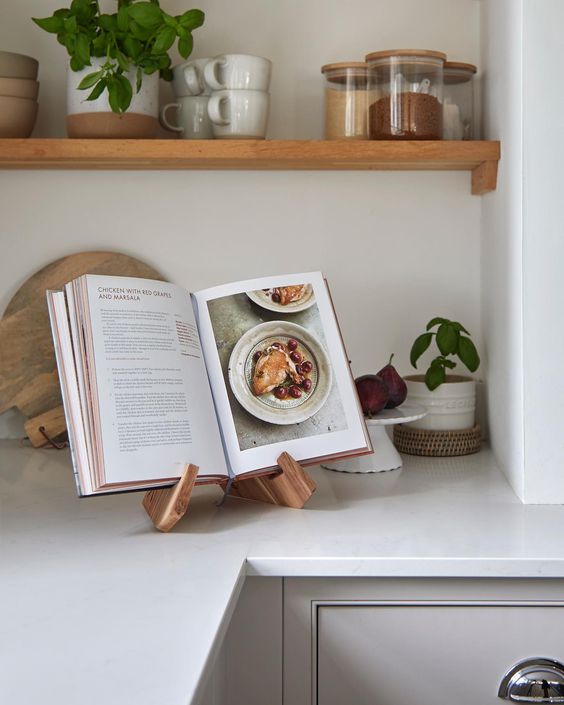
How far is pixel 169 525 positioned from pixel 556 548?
476 mm

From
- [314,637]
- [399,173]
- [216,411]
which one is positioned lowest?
[314,637]

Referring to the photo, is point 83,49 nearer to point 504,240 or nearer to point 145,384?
point 145,384

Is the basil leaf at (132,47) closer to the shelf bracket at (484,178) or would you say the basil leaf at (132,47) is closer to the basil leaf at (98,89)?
the basil leaf at (98,89)

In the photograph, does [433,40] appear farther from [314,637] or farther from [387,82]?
[314,637]

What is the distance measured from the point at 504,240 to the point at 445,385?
30 cm

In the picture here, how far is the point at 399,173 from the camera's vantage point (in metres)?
1.70

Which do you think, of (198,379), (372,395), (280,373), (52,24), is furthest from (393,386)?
(52,24)

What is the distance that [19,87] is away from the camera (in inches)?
60.7

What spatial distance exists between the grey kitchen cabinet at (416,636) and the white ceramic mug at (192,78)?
88 centimetres

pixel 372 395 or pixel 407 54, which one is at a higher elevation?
pixel 407 54

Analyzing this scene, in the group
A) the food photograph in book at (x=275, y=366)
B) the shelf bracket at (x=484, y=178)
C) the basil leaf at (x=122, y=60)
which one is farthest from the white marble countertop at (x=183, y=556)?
the basil leaf at (x=122, y=60)

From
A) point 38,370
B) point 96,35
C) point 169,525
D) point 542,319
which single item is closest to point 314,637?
point 169,525

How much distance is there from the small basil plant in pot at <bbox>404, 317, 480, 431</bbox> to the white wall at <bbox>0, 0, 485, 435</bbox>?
4.7 inches

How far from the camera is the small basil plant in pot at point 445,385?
5.14 feet
